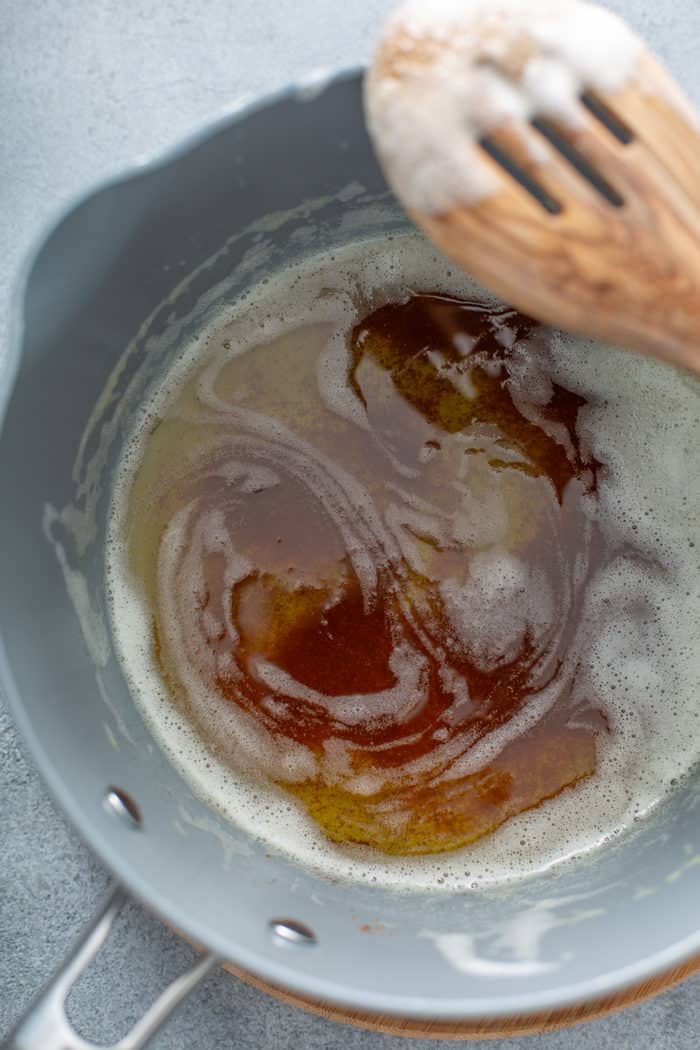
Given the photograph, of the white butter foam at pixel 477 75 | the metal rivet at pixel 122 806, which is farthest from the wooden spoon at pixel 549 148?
the metal rivet at pixel 122 806

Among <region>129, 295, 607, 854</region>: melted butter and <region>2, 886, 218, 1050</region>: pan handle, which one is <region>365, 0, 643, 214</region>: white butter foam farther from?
<region>2, 886, 218, 1050</region>: pan handle

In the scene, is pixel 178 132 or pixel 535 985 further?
pixel 178 132

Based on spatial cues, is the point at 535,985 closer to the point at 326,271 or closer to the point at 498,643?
the point at 498,643

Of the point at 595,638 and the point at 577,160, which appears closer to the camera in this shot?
the point at 577,160

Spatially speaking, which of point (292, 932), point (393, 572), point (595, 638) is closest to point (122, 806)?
point (292, 932)

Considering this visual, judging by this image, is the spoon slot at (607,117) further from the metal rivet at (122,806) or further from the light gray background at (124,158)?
the metal rivet at (122,806)

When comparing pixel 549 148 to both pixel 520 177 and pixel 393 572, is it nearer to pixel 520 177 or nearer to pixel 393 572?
pixel 520 177

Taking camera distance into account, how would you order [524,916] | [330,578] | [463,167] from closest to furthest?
[463,167]
[524,916]
[330,578]

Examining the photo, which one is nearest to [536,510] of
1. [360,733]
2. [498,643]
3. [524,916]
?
[498,643]
